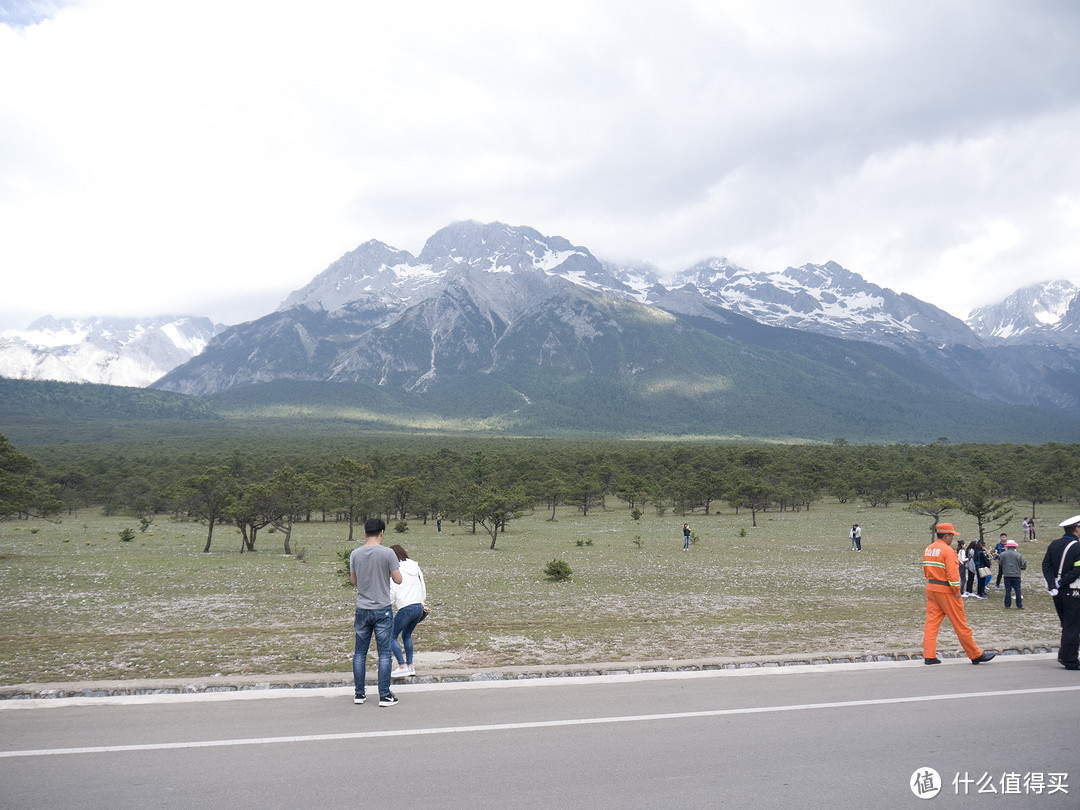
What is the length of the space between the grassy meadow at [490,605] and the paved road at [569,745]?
2381 millimetres

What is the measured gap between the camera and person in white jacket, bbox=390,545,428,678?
1028 cm

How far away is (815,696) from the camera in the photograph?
9508mm

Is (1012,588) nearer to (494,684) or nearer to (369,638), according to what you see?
(494,684)

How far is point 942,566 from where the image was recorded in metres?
11.5

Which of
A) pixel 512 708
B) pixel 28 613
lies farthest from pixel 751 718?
pixel 28 613

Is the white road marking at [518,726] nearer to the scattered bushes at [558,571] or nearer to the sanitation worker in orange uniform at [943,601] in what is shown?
the sanitation worker in orange uniform at [943,601]

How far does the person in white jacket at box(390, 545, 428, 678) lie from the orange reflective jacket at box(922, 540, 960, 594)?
9.35 meters

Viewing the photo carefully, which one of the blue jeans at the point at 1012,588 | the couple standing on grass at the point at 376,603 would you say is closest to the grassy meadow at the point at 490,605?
the blue jeans at the point at 1012,588

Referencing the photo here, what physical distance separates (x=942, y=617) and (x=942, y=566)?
3.08 ft

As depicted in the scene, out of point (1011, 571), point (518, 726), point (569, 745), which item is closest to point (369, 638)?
point (518, 726)

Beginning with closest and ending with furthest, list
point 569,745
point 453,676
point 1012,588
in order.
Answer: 1. point 569,745
2. point 453,676
3. point 1012,588

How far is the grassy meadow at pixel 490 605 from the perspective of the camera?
12.8 meters

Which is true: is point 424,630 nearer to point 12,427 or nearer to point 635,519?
point 635,519

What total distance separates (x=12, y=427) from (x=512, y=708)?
249370mm
